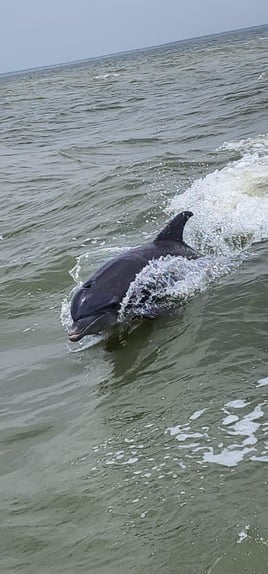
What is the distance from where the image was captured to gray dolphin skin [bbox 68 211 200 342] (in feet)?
19.7

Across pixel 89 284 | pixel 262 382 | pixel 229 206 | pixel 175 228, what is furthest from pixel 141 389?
pixel 229 206

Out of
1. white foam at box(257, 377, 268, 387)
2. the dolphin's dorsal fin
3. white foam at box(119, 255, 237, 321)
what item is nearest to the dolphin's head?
white foam at box(119, 255, 237, 321)

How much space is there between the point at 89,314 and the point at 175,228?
1553mm

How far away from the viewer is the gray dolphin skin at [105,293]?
237 inches

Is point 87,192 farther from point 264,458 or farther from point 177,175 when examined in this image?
point 264,458

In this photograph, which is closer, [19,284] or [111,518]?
[111,518]

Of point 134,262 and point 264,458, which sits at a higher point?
point 134,262

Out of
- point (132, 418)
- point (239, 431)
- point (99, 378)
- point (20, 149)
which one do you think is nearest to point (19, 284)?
point (99, 378)

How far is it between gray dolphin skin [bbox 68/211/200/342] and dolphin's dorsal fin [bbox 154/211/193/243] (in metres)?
0.22

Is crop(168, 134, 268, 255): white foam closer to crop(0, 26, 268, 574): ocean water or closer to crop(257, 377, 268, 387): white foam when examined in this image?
crop(0, 26, 268, 574): ocean water

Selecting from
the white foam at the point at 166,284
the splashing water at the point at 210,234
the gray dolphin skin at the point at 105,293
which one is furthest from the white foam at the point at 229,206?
the gray dolphin skin at the point at 105,293

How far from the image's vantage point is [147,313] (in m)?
6.39

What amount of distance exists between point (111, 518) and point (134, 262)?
3.23 m

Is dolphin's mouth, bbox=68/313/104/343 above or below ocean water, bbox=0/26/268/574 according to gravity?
above
